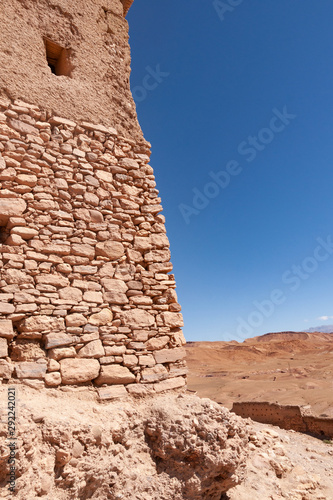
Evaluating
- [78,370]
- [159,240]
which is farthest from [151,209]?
[78,370]

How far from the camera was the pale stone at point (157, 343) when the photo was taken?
14.3 ft

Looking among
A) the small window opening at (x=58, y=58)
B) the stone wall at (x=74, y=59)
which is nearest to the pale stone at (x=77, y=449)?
the stone wall at (x=74, y=59)

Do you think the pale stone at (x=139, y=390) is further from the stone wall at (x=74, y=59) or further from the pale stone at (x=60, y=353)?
the stone wall at (x=74, y=59)

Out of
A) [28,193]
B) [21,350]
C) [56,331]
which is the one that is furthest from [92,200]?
[21,350]

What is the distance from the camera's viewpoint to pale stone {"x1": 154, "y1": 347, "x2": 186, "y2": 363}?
4375 millimetres

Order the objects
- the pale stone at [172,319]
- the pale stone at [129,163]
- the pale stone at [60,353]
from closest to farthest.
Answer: the pale stone at [60,353]
the pale stone at [172,319]
the pale stone at [129,163]

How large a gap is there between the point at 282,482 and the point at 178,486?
1.90 meters

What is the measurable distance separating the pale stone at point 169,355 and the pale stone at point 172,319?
12.5 inches

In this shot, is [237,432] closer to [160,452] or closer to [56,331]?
[160,452]

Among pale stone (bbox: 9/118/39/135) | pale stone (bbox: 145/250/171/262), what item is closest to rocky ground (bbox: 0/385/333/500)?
pale stone (bbox: 145/250/171/262)

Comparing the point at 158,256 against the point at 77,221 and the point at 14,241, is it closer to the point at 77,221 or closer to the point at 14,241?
the point at 77,221

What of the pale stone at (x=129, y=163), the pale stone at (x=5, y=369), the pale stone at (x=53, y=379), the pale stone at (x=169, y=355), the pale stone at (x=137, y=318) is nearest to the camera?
the pale stone at (x=5, y=369)

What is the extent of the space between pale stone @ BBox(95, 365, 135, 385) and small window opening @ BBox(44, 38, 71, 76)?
4124 mm

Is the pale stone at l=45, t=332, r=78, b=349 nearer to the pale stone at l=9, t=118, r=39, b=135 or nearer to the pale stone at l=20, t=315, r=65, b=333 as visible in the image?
Answer: the pale stone at l=20, t=315, r=65, b=333
